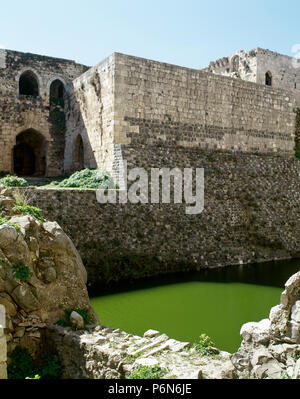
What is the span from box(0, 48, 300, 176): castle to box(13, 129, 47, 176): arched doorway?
1.9 inches

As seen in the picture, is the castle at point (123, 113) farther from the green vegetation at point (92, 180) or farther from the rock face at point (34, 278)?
the rock face at point (34, 278)

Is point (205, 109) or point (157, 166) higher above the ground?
point (205, 109)

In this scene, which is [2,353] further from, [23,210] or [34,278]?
[23,210]

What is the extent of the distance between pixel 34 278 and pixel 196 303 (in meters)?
4.49

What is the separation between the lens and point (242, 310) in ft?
29.6

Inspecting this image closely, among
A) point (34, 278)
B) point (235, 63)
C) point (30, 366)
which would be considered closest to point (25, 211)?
point (34, 278)

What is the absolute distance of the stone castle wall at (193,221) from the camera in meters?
11.1

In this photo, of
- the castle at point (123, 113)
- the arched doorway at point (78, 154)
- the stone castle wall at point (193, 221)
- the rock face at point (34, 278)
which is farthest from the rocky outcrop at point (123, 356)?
the arched doorway at point (78, 154)

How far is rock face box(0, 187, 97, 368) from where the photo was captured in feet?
19.3

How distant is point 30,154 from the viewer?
65.4 feet

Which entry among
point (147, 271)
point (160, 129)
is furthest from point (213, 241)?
point (160, 129)

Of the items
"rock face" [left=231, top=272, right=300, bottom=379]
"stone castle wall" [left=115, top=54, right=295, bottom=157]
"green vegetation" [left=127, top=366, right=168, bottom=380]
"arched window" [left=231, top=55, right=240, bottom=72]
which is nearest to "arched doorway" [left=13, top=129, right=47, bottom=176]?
"stone castle wall" [left=115, top=54, right=295, bottom=157]
